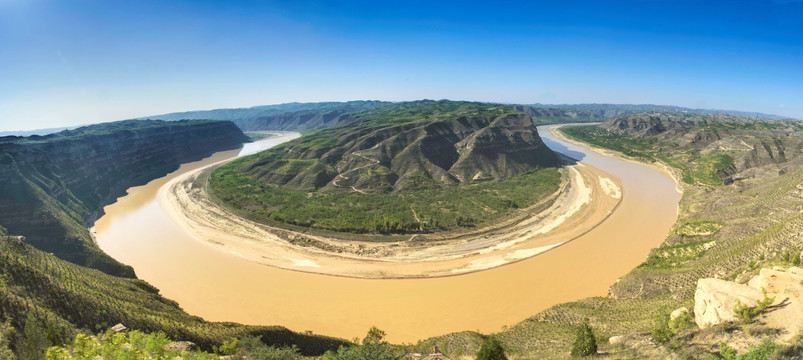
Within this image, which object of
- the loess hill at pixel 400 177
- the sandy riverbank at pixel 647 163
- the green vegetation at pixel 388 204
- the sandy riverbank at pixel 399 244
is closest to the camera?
the sandy riverbank at pixel 399 244

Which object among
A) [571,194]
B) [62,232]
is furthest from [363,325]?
[571,194]

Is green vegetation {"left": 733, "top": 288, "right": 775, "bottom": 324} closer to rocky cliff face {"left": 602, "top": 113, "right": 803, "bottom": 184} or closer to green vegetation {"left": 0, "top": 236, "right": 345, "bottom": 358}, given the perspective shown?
green vegetation {"left": 0, "top": 236, "right": 345, "bottom": 358}

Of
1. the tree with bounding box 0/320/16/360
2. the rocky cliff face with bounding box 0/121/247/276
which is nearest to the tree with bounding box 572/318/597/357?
the tree with bounding box 0/320/16/360

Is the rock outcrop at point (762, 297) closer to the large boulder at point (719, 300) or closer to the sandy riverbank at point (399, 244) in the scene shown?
the large boulder at point (719, 300)

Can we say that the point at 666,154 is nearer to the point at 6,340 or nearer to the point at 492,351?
the point at 492,351

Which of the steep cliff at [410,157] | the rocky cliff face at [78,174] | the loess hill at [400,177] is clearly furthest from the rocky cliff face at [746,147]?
the rocky cliff face at [78,174]

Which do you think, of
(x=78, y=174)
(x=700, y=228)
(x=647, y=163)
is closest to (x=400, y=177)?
(x=700, y=228)

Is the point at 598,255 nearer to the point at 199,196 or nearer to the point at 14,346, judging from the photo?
the point at 14,346
